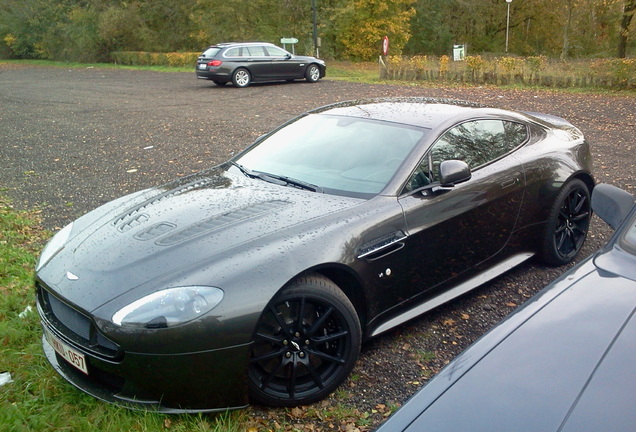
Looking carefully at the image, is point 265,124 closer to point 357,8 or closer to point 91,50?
point 357,8

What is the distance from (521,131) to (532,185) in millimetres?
536

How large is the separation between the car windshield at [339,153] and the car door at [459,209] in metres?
0.21

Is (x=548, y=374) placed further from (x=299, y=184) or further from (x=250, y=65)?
(x=250, y=65)

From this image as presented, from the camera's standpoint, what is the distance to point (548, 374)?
6.17 ft

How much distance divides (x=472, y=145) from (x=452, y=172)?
2.34 ft

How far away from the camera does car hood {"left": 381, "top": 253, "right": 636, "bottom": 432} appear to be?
170 centimetres

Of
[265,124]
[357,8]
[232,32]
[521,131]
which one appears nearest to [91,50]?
[232,32]

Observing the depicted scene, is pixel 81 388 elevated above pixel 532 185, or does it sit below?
below

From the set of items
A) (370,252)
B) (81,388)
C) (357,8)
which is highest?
(357,8)

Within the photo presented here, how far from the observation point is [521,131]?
4.85 m

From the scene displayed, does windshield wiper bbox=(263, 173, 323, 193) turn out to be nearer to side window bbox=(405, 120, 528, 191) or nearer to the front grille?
side window bbox=(405, 120, 528, 191)

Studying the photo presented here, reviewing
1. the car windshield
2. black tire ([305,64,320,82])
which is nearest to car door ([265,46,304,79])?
black tire ([305,64,320,82])

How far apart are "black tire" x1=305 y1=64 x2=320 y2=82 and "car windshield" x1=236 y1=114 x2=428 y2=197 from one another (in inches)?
679

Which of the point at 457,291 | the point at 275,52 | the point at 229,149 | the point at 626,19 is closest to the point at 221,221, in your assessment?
the point at 457,291
